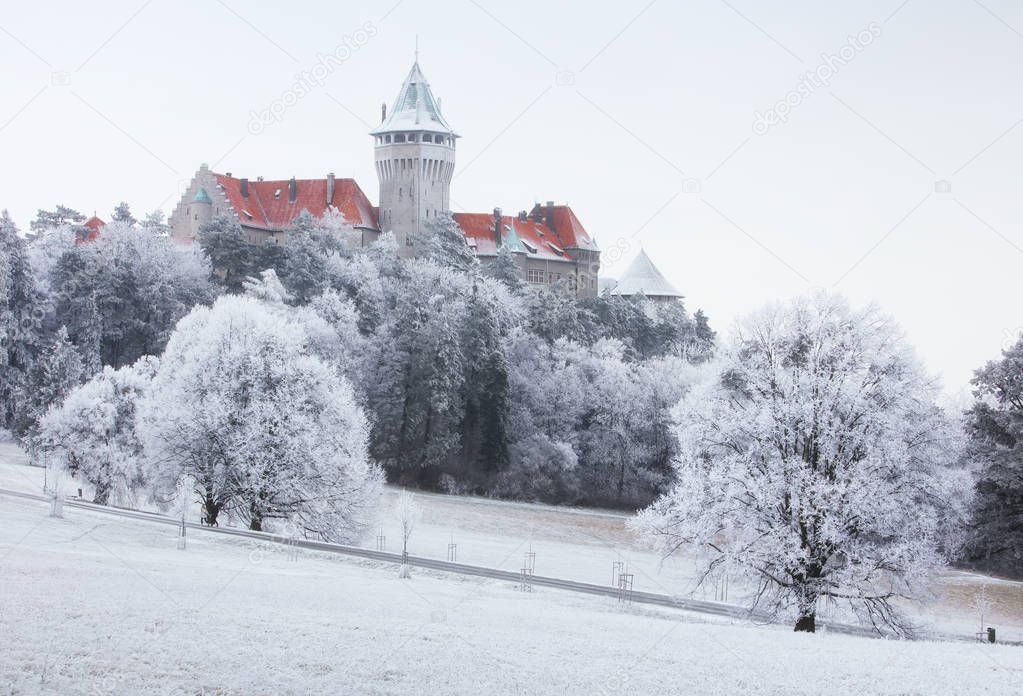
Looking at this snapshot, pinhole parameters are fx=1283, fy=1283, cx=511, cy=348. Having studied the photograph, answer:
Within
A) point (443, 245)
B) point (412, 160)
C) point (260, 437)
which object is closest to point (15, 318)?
point (260, 437)

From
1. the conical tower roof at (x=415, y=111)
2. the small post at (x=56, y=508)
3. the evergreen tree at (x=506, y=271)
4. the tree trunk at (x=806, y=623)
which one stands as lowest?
the tree trunk at (x=806, y=623)

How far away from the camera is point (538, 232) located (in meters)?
142

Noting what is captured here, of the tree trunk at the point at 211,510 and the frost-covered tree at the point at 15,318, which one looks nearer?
the tree trunk at the point at 211,510

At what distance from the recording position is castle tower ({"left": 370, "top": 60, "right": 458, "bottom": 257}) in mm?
130375

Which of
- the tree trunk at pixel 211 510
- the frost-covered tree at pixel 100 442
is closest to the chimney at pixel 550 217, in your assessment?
the frost-covered tree at pixel 100 442

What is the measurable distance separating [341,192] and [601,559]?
76.4 metres

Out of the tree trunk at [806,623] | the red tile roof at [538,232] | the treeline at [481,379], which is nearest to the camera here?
the tree trunk at [806,623]

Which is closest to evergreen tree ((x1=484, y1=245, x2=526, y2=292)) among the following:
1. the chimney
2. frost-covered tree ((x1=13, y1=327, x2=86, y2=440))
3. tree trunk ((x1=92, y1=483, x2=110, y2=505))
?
the chimney

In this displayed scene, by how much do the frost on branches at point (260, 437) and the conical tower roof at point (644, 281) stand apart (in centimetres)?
8372

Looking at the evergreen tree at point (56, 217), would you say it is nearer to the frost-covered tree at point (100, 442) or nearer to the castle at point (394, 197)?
the castle at point (394, 197)

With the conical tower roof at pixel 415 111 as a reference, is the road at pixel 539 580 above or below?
below

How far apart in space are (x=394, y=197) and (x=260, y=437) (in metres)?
75.2

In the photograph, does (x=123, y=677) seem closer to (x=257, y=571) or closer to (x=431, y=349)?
(x=257, y=571)

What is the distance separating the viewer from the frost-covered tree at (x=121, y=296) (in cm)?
8756
